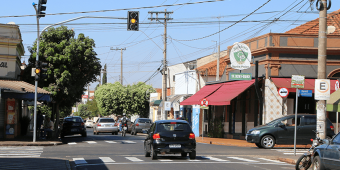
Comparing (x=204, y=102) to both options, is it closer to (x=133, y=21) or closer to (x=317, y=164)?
(x=133, y=21)

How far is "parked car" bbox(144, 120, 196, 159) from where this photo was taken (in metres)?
16.3

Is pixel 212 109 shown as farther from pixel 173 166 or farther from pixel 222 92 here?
pixel 173 166

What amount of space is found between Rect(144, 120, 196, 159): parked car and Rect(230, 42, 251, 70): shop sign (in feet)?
46.3

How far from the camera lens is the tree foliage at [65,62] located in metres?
29.5

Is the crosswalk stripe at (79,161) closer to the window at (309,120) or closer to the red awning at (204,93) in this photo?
the window at (309,120)

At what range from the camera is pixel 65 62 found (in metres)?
29.8


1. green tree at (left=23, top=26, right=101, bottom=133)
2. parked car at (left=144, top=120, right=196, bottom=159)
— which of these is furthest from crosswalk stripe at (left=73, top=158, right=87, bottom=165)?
green tree at (left=23, top=26, right=101, bottom=133)

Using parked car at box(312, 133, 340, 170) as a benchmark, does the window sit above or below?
above

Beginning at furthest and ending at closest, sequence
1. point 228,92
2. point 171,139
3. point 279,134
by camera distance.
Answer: point 228,92 → point 279,134 → point 171,139

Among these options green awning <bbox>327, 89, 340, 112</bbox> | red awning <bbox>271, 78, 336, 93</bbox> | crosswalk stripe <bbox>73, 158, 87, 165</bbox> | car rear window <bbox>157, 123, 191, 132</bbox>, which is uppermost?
red awning <bbox>271, 78, 336, 93</bbox>

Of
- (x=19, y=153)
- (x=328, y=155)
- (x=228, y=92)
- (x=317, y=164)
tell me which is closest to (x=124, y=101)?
(x=228, y=92)

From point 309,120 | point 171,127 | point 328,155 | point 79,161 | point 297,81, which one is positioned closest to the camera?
point 328,155

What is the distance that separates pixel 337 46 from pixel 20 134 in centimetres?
2333

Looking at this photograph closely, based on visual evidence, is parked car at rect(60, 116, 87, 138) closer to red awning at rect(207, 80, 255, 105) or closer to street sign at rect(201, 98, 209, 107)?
street sign at rect(201, 98, 209, 107)
